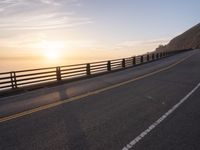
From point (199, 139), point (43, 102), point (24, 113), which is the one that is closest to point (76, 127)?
point (24, 113)

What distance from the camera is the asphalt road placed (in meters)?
6.32

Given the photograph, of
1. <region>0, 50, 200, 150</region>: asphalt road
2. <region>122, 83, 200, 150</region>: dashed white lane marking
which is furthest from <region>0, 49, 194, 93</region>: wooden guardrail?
<region>122, 83, 200, 150</region>: dashed white lane marking

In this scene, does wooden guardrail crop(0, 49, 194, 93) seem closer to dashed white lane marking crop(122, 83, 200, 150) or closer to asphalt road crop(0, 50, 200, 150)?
asphalt road crop(0, 50, 200, 150)

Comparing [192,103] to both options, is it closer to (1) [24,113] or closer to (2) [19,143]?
(1) [24,113]

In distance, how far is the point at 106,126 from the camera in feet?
25.0

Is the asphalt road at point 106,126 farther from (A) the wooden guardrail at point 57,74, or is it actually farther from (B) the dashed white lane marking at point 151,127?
(A) the wooden guardrail at point 57,74

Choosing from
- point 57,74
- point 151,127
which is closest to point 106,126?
point 151,127

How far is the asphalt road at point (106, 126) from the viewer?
6.32m

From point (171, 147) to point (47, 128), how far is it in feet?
11.0

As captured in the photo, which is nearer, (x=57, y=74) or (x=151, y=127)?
(x=151, y=127)

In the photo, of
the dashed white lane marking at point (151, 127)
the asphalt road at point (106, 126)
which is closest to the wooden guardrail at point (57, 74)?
the asphalt road at point (106, 126)

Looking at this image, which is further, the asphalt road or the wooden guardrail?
the wooden guardrail

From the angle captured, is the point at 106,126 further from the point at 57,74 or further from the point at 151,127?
the point at 57,74

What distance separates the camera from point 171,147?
20.3 feet
